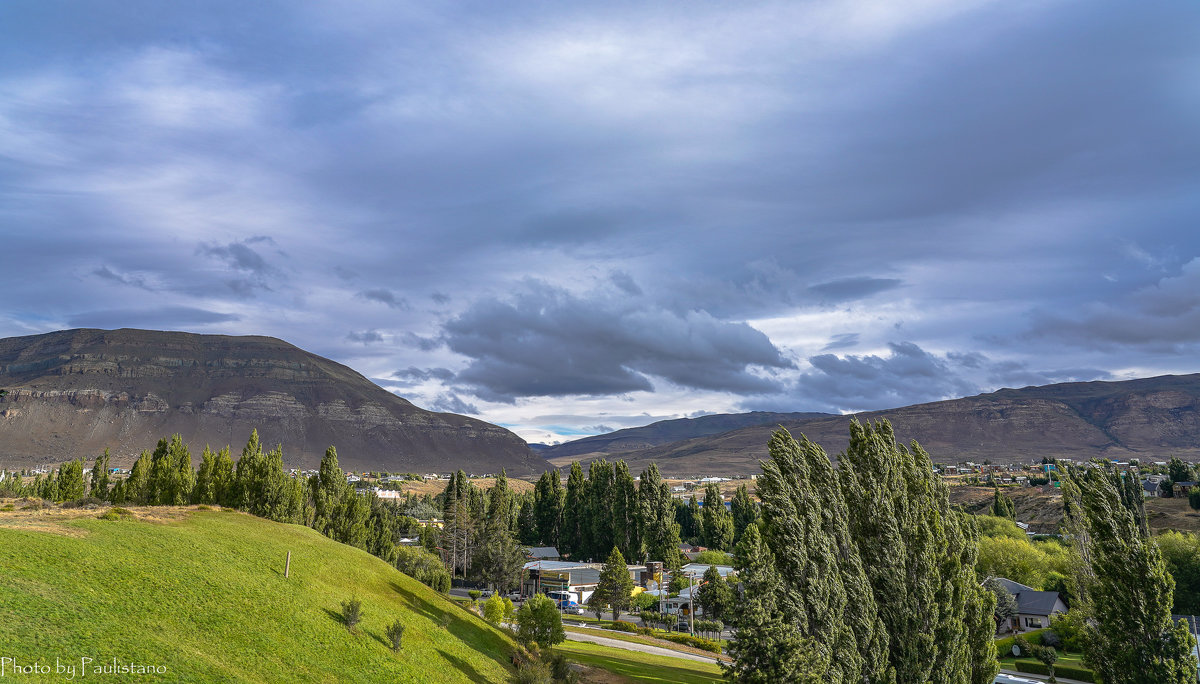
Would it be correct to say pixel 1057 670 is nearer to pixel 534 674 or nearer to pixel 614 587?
pixel 614 587

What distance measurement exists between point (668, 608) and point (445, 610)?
48493 millimetres

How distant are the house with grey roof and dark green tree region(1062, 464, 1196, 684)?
4486cm

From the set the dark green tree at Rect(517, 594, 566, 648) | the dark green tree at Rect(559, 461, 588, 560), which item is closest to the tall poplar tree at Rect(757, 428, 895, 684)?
the dark green tree at Rect(517, 594, 566, 648)

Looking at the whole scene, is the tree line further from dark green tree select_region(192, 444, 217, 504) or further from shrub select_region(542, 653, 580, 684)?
shrub select_region(542, 653, 580, 684)

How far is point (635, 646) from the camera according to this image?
2308 inches

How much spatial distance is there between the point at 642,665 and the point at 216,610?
96.3ft

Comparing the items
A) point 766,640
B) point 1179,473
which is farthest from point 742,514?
point 1179,473

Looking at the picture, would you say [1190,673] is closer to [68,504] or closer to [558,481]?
[68,504]

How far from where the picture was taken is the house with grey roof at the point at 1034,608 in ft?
241

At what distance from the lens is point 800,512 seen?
3148cm

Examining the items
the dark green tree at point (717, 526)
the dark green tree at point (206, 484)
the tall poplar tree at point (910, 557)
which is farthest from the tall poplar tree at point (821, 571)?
the dark green tree at point (717, 526)

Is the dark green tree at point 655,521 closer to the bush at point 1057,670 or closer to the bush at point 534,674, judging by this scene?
the bush at point 1057,670

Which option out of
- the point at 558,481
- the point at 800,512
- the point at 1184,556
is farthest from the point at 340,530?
the point at 1184,556

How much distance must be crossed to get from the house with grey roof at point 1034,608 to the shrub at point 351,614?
72.0 m
